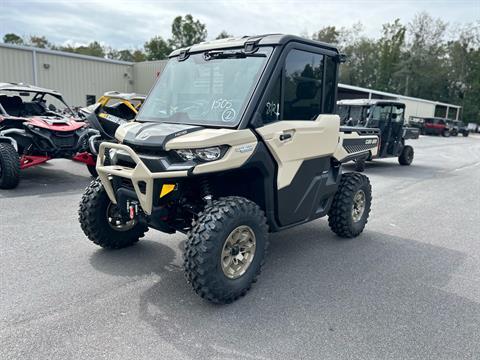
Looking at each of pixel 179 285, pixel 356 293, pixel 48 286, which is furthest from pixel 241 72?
pixel 48 286

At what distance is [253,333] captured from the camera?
119 inches

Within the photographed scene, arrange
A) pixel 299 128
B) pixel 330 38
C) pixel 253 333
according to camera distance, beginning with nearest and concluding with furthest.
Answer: pixel 253 333, pixel 299 128, pixel 330 38

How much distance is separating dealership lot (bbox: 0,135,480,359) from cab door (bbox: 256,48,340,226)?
2.65 feet

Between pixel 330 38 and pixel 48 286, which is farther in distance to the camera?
pixel 330 38

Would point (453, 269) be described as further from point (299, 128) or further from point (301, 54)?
point (301, 54)

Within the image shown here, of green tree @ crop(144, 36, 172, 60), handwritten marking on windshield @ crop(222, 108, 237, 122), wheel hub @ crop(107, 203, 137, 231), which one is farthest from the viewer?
green tree @ crop(144, 36, 172, 60)

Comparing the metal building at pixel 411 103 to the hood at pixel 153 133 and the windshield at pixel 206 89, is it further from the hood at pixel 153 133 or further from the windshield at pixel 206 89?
the hood at pixel 153 133

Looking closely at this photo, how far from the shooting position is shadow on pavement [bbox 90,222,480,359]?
2.90 metres

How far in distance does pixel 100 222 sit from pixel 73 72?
2221 cm

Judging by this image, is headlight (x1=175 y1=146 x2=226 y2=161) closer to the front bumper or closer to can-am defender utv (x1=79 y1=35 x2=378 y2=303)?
can-am defender utv (x1=79 y1=35 x2=378 y2=303)

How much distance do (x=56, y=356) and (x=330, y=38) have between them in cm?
8536

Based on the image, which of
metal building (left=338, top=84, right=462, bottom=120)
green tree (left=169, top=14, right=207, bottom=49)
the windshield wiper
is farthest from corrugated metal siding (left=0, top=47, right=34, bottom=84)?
green tree (left=169, top=14, right=207, bottom=49)

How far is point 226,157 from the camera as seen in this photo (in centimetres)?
329

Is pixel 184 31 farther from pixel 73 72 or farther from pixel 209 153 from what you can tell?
pixel 209 153
